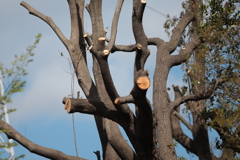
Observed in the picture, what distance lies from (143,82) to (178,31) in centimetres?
537

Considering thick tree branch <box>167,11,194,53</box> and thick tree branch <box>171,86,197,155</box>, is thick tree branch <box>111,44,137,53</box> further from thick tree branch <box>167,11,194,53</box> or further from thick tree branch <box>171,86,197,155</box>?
thick tree branch <box>171,86,197,155</box>

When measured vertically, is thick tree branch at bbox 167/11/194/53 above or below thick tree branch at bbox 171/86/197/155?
above

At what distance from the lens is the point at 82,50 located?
1062 centimetres

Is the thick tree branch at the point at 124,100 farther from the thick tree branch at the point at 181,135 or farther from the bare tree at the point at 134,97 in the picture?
the thick tree branch at the point at 181,135

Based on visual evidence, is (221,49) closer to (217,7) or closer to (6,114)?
(217,7)

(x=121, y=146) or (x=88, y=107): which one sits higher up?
(x=88, y=107)

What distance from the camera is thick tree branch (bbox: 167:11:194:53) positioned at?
439 inches

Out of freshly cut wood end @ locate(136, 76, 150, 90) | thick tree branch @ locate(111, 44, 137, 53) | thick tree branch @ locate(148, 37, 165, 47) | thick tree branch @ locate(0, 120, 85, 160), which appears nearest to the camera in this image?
freshly cut wood end @ locate(136, 76, 150, 90)

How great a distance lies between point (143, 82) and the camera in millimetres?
6641

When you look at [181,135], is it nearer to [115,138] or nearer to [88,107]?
[115,138]

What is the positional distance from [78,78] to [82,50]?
93 cm

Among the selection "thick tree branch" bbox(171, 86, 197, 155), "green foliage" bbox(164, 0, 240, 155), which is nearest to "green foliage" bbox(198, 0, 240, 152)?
"green foliage" bbox(164, 0, 240, 155)

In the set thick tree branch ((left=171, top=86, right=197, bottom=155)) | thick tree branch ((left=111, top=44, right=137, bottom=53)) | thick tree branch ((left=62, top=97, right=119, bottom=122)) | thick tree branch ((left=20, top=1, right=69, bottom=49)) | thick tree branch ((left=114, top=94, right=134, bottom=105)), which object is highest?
thick tree branch ((left=20, top=1, right=69, bottom=49))

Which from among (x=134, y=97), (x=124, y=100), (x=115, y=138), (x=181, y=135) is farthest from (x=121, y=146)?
(x=181, y=135)
